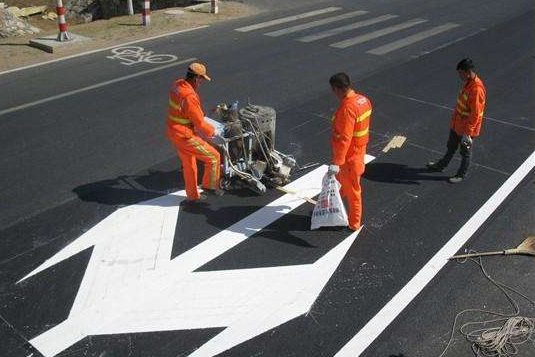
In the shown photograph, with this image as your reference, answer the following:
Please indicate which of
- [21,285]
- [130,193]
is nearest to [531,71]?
[130,193]

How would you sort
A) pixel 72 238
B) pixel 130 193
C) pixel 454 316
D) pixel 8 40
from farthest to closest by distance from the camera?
pixel 8 40 < pixel 130 193 < pixel 72 238 < pixel 454 316

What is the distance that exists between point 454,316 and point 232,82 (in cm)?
748

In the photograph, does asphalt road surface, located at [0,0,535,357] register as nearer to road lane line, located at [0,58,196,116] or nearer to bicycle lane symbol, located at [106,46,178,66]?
road lane line, located at [0,58,196,116]

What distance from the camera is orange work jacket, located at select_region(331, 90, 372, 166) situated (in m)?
5.54

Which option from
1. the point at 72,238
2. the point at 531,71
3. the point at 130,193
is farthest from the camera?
the point at 531,71

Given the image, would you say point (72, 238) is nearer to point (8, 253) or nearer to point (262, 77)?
point (8, 253)

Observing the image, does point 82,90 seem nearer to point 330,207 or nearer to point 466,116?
point 330,207

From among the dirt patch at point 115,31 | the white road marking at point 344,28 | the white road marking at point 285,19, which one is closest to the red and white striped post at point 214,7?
the dirt patch at point 115,31

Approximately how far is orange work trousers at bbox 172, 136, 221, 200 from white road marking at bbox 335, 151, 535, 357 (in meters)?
2.74

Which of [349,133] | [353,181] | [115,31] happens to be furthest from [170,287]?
[115,31]

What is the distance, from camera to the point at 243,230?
6.27 meters

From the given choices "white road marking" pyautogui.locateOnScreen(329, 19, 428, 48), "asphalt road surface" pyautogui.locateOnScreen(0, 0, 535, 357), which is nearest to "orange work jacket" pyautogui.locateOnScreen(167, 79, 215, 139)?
"asphalt road surface" pyautogui.locateOnScreen(0, 0, 535, 357)

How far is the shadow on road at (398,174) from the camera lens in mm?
7488

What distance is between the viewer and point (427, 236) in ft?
20.3
